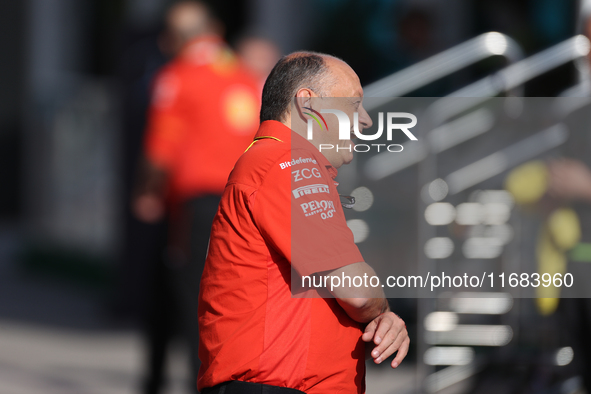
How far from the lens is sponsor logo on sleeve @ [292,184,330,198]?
1.55 m

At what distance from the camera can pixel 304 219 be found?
1.56 meters

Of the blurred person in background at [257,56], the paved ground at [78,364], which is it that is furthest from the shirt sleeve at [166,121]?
the blurred person in background at [257,56]

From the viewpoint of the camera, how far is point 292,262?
156 cm

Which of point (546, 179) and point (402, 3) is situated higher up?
point (402, 3)

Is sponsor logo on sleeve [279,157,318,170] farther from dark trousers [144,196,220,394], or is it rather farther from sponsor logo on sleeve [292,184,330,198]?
dark trousers [144,196,220,394]

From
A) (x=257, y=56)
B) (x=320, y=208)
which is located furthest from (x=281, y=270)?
(x=257, y=56)

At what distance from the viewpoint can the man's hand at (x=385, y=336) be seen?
1.60m

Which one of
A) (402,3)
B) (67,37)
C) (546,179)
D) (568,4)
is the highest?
(67,37)

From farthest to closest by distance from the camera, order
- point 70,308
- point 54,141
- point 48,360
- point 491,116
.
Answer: point 54,141 → point 70,308 → point 48,360 → point 491,116

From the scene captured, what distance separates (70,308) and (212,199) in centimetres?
566

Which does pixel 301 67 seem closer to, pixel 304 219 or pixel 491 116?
pixel 304 219

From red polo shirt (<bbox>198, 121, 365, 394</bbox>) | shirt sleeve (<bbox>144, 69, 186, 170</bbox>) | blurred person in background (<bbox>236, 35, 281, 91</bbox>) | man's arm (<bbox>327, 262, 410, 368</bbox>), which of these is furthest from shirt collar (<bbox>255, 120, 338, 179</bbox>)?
blurred person in background (<bbox>236, 35, 281, 91</bbox>)

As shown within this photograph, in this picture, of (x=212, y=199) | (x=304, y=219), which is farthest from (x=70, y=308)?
(x=304, y=219)

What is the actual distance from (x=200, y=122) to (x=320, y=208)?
2.21 meters
